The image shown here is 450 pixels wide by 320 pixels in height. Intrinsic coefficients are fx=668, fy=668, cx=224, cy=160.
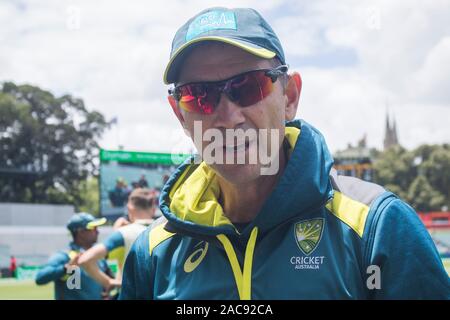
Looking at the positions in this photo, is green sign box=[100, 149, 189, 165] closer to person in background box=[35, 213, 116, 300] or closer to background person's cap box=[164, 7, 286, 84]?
person in background box=[35, 213, 116, 300]

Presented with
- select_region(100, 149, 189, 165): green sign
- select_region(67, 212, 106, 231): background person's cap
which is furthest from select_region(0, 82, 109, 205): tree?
select_region(67, 212, 106, 231): background person's cap

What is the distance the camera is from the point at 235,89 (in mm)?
2279

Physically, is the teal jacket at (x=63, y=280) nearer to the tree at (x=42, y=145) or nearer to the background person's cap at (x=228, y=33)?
Result: the background person's cap at (x=228, y=33)

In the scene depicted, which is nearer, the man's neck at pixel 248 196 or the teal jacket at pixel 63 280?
the man's neck at pixel 248 196

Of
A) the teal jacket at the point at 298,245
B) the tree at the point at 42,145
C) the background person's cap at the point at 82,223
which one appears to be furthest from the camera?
the tree at the point at 42,145

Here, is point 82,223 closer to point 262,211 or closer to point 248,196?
point 248,196

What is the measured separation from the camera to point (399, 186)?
218 feet

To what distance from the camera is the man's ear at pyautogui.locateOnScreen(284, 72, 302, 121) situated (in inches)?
96.3

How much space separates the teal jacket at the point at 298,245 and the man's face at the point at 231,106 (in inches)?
4.7

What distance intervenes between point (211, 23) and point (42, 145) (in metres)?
56.1

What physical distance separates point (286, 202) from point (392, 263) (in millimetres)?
391

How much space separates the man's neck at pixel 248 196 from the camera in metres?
2.35

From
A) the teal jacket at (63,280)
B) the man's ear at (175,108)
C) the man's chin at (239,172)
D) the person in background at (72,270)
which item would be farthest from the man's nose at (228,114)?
the teal jacket at (63,280)
